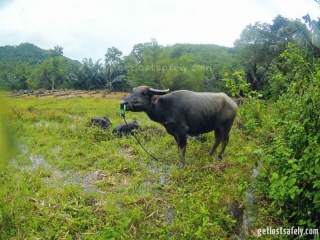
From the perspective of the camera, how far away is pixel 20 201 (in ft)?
10.7

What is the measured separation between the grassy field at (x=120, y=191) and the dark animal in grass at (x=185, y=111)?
54cm

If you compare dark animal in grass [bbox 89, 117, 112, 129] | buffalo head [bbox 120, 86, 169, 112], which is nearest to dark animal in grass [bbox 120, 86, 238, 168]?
buffalo head [bbox 120, 86, 169, 112]

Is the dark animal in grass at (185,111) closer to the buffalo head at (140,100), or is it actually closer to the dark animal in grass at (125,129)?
the buffalo head at (140,100)

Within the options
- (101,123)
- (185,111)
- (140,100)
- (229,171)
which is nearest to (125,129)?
(101,123)

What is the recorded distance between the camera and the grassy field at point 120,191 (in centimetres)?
286

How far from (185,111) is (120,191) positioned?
1622mm

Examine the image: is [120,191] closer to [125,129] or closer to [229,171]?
Result: [229,171]

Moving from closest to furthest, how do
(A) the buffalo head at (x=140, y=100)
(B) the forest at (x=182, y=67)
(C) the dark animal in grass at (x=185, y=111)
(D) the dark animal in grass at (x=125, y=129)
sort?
(A) the buffalo head at (x=140, y=100) < (C) the dark animal in grass at (x=185, y=111) < (D) the dark animal in grass at (x=125, y=129) < (B) the forest at (x=182, y=67)

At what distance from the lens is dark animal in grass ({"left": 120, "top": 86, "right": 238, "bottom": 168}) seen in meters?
4.27

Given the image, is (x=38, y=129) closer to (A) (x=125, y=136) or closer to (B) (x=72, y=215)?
(A) (x=125, y=136)

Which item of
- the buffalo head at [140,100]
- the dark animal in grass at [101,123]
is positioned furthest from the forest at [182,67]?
the buffalo head at [140,100]

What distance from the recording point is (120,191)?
3719 millimetres

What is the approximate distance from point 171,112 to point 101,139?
214cm

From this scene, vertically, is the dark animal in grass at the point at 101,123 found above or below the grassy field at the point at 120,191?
above
